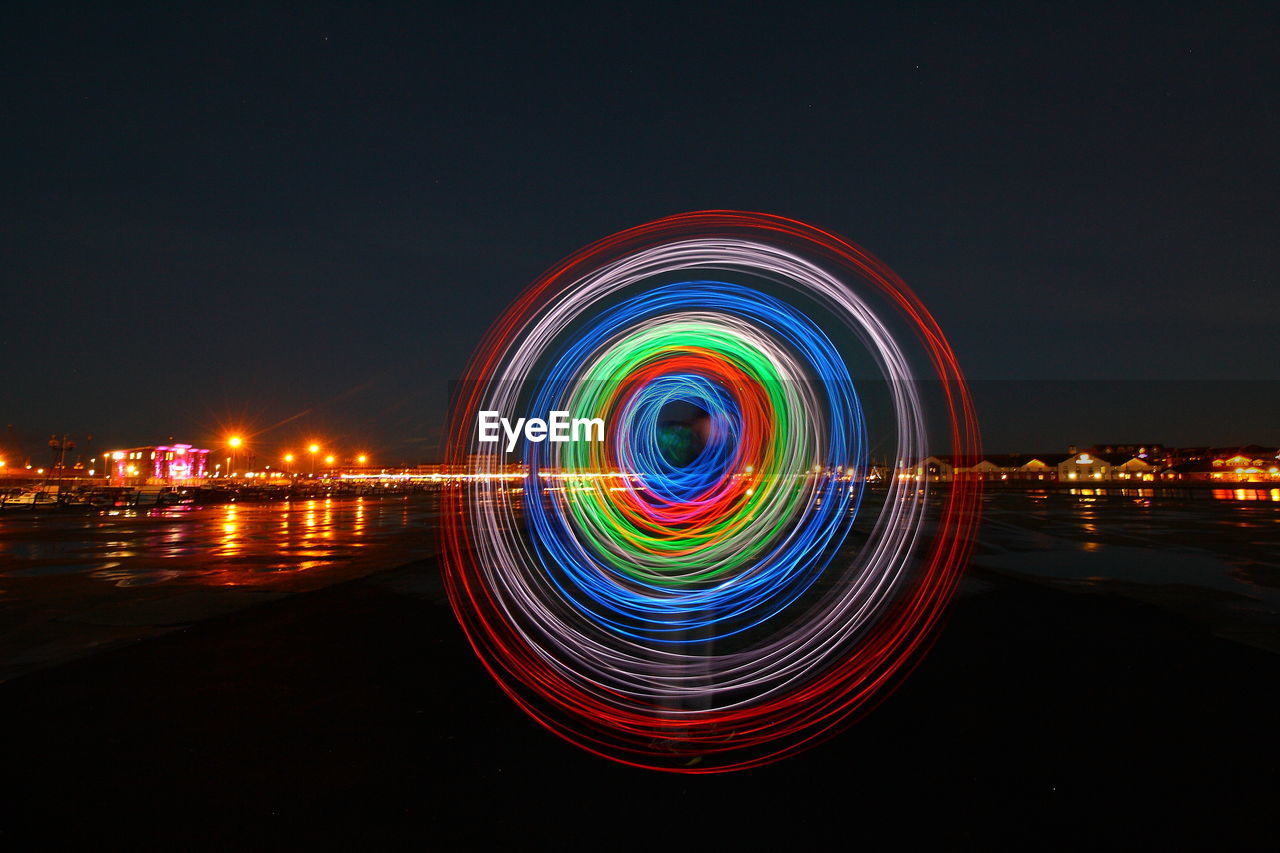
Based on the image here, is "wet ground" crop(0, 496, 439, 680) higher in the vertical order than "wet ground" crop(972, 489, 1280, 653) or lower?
higher

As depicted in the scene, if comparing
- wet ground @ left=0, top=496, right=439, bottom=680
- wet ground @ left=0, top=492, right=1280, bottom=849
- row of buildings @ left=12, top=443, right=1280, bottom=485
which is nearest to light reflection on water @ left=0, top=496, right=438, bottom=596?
wet ground @ left=0, top=496, right=439, bottom=680

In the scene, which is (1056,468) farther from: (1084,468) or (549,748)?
(549,748)

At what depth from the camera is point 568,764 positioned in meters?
4.41

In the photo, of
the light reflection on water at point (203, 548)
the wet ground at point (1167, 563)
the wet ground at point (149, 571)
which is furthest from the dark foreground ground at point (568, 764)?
the light reflection on water at point (203, 548)

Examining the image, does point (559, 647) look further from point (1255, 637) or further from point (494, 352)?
point (1255, 637)

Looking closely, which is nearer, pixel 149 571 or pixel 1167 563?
pixel 149 571

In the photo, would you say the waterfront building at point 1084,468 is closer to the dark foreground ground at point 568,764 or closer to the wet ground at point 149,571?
→ the wet ground at point 149,571

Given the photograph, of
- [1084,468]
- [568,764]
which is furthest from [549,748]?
[1084,468]

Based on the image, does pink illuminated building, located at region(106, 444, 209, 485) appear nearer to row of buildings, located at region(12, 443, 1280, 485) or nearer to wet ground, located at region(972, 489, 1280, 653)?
row of buildings, located at region(12, 443, 1280, 485)

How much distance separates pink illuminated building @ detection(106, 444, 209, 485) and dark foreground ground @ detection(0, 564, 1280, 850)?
90016 millimetres

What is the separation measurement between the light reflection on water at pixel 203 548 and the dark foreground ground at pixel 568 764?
626 cm

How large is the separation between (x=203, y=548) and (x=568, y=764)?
15.7m

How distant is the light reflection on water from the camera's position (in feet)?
41.1

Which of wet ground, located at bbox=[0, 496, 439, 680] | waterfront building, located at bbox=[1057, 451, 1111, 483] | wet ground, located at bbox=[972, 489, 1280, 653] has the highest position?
waterfront building, located at bbox=[1057, 451, 1111, 483]
